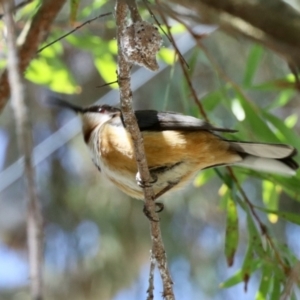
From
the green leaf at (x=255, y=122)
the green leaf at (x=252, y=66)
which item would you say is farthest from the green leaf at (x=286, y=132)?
the green leaf at (x=252, y=66)

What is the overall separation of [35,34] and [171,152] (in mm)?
595

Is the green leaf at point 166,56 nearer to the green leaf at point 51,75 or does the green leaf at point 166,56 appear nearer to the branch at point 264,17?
the green leaf at point 51,75

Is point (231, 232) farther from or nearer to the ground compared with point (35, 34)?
nearer to the ground

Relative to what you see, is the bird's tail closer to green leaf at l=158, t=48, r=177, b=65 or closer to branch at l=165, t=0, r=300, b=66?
green leaf at l=158, t=48, r=177, b=65

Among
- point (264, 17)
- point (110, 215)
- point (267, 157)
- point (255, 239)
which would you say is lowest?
point (264, 17)

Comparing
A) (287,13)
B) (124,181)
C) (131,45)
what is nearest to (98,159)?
(124,181)

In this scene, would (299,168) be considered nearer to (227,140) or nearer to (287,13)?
(227,140)

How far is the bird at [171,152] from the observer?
1.92 m

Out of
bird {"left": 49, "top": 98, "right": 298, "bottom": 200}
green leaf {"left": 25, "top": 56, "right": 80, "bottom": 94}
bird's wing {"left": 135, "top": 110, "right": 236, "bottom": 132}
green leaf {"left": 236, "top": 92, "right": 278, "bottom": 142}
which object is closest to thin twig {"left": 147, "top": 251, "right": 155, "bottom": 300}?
bird {"left": 49, "top": 98, "right": 298, "bottom": 200}

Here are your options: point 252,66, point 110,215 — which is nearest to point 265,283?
point 252,66

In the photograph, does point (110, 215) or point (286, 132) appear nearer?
point (286, 132)

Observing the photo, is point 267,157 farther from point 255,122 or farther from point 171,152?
point 171,152

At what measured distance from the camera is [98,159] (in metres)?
2.02

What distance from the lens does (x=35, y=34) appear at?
2.00 m
